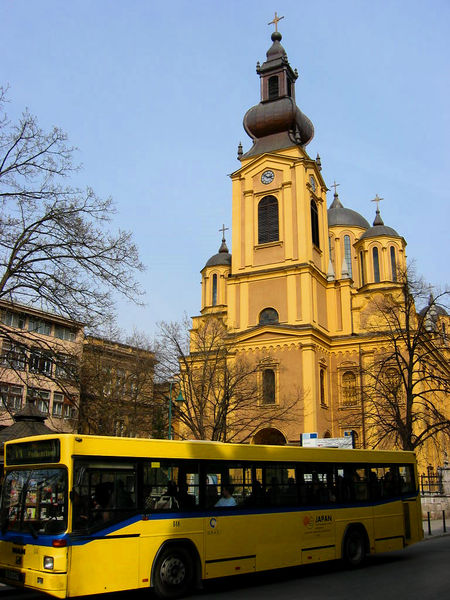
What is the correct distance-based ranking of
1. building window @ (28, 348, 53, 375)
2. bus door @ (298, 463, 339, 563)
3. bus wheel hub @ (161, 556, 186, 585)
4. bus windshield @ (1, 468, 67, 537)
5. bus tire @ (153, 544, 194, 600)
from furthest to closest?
building window @ (28, 348, 53, 375) → bus door @ (298, 463, 339, 563) → bus wheel hub @ (161, 556, 186, 585) → bus tire @ (153, 544, 194, 600) → bus windshield @ (1, 468, 67, 537)

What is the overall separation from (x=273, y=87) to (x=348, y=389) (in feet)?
74.0

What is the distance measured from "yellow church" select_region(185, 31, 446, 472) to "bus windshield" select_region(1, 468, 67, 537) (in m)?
28.2

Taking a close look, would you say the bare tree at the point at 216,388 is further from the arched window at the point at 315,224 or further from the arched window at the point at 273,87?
the arched window at the point at 273,87

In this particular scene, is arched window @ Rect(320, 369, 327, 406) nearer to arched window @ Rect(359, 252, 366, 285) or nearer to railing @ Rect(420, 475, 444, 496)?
railing @ Rect(420, 475, 444, 496)

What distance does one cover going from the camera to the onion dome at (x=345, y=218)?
56.9m

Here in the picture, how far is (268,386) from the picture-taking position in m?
39.4

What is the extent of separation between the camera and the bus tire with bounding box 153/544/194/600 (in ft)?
32.7

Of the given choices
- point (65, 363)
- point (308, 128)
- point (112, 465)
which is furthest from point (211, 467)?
point (308, 128)

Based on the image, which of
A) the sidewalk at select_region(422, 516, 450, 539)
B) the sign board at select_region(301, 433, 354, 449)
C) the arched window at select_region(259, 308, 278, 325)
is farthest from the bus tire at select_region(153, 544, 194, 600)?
the arched window at select_region(259, 308, 278, 325)

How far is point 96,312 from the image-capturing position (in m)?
15.2

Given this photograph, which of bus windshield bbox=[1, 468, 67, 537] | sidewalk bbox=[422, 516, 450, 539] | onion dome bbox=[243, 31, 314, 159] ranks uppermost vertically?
onion dome bbox=[243, 31, 314, 159]

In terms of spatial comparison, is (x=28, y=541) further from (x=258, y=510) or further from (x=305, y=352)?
(x=305, y=352)

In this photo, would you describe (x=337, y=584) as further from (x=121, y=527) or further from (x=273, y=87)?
(x=273, y=87)

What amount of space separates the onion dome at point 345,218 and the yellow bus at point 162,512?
44.9m
